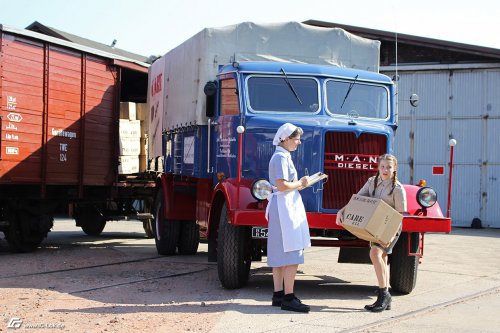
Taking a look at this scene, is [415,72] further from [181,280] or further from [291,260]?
[291,260]

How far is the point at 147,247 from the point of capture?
1536cm

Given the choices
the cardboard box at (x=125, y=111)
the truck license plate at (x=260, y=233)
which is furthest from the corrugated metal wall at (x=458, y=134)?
the truck license plate at (x=260, y=233)

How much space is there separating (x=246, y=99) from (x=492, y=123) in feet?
51.8

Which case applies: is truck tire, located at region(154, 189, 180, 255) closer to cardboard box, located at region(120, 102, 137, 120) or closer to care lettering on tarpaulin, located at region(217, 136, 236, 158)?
cardboard box, located at region(120, 102, 137, 120)

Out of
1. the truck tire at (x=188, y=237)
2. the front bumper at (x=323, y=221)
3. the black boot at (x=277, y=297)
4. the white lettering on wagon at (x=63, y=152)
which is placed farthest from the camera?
the truck tire at (x=188, y=237)

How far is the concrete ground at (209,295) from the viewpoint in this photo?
24.2ft

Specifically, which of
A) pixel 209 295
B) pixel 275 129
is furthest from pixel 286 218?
pixel 275 129

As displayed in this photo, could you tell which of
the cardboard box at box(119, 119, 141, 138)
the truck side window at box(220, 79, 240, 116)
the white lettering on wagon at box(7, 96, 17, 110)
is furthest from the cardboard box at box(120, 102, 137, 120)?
the truck side window at box(220, 79, 240, 116)

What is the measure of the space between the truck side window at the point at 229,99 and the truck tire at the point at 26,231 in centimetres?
472

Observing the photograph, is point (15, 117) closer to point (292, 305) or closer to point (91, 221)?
point (91, 221)

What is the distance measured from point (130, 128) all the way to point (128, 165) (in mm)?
743

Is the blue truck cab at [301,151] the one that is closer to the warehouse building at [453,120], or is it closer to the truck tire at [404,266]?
the truck tire at [404,266]

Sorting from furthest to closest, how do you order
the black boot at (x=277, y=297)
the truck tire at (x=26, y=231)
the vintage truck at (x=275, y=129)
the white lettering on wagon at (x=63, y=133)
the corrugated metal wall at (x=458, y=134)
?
the corrugated metal wall at (x=458, y=134), the white lettering on wagon at (x=63, y=133), the truck tire at (x=26, y=231), the vintage truck at (x=275, y=129), the black boot at (x=277, y=297)

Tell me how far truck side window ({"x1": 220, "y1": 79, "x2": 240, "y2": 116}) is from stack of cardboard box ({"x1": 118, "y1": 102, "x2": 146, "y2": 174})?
503 cm
